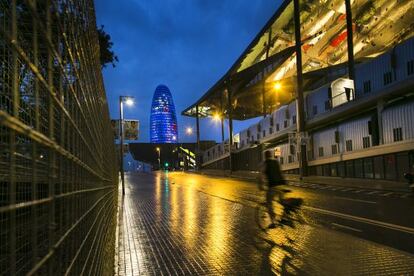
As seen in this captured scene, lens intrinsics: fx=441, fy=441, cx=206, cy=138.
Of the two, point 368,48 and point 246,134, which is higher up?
point 368,48

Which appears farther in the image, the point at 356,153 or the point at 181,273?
the point at 356,153

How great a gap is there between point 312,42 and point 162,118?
127825 millimetres

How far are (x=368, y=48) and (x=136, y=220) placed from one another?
46690mm

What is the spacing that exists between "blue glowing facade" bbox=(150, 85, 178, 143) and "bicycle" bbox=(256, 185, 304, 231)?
16133 centimetres

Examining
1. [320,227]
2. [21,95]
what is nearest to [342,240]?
[320,227]

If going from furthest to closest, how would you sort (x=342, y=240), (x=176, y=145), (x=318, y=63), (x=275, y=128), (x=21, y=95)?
1. (x=176, y=145)
2. (x=318, y=63)
3. (x=275, y=128)
4. (x=342, y=240)
5. (x=21, y=95)

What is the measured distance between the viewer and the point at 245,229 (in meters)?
10.7

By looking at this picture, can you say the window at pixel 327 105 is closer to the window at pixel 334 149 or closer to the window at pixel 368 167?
the window at pixel 334 149

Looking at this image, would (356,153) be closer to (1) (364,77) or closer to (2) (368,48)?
(1) (364,77)

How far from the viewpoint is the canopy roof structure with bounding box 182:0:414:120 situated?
46812mm

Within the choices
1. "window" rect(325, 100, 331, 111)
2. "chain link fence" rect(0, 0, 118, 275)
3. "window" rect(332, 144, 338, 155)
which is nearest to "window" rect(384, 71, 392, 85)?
"window" rect(325, 100, 331, 111)

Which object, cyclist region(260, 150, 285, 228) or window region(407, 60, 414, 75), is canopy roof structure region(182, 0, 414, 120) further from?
cyclist region(260, 150, 285, 228)

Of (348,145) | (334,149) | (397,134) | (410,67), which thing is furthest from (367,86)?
(334,149)

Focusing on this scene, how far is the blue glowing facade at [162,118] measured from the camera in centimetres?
17338
